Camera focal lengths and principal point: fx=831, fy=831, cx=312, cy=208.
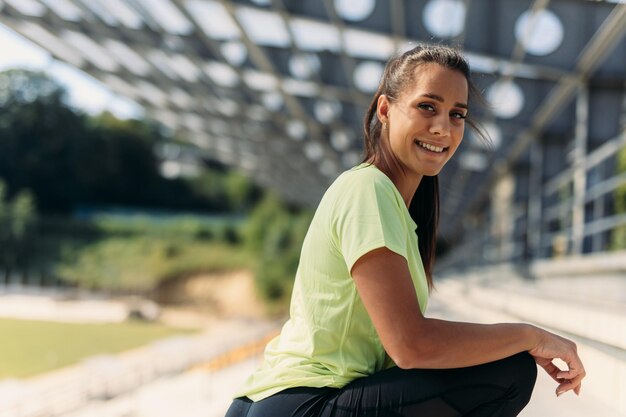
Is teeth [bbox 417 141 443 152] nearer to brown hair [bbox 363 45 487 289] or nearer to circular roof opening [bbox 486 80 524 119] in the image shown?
brown hair [bbox 363 45 487 289]

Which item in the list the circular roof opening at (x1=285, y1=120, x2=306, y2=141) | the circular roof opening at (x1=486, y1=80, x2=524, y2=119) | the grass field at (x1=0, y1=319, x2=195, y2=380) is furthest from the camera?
the grass field at (x1=0, y1=319, x2=195, y2=380)

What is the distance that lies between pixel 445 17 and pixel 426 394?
267 inches

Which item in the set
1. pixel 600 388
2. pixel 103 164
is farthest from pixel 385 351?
pixel 103 164

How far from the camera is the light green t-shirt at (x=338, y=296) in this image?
1.43m

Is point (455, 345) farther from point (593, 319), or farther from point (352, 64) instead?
point (352, 64)

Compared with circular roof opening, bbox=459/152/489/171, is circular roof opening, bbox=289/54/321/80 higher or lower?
higher

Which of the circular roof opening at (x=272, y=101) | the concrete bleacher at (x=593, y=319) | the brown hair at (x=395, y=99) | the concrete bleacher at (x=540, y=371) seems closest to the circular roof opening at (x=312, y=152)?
the circular roof opening at (x=272, y=101)

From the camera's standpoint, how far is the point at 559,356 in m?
1.58

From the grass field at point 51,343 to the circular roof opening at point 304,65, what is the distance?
2007 centimetres

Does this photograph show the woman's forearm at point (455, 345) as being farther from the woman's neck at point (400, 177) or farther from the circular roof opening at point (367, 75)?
the circular roof opening at point (367, 75)

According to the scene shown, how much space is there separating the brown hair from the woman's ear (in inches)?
0.5

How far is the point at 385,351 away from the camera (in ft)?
5.04

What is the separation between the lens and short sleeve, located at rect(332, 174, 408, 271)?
1390 millimetres

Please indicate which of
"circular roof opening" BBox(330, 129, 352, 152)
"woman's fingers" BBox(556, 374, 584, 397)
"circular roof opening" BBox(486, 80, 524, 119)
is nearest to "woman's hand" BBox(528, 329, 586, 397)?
"woman's fingers" BBox(556, 374, 584, 397)
